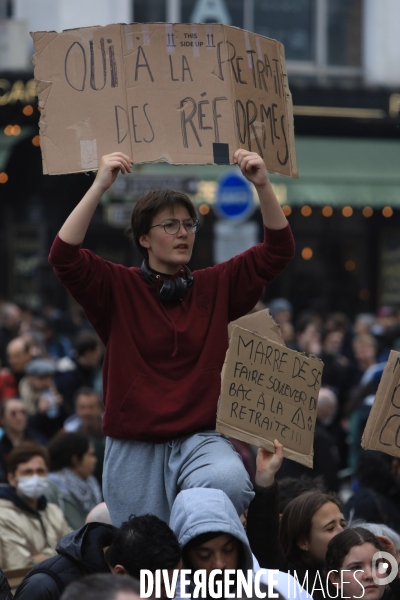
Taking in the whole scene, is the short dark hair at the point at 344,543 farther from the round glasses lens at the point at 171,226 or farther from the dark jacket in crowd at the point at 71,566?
the round glasses lens at the point at 171,226

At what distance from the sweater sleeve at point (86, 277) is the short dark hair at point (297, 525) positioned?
1.23m

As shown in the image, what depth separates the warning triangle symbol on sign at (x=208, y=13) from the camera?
18.9 metres

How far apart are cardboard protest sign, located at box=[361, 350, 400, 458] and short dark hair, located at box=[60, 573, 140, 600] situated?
1.87 metres

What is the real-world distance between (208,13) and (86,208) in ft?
50.8

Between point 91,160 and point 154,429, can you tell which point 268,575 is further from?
point 91,160

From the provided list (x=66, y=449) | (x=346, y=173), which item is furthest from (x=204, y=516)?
(x=346, y=173)

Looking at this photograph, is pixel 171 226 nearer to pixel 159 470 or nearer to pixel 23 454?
pixel 159 470

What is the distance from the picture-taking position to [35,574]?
4277 mm

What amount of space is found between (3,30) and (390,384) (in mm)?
15026

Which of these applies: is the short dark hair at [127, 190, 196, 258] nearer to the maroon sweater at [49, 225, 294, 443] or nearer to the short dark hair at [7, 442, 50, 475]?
the maroon sweater at [49, 225, 294, 443]

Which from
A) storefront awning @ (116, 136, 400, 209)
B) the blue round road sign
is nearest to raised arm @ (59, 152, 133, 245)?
the blue round road sign

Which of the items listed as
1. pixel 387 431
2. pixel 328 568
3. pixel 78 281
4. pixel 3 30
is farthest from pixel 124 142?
pixel 3 30

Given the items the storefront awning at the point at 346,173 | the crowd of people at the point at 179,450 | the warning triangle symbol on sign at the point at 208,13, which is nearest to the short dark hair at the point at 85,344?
the crowd of people at the point at 179,450

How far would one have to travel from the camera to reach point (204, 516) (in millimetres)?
3814
